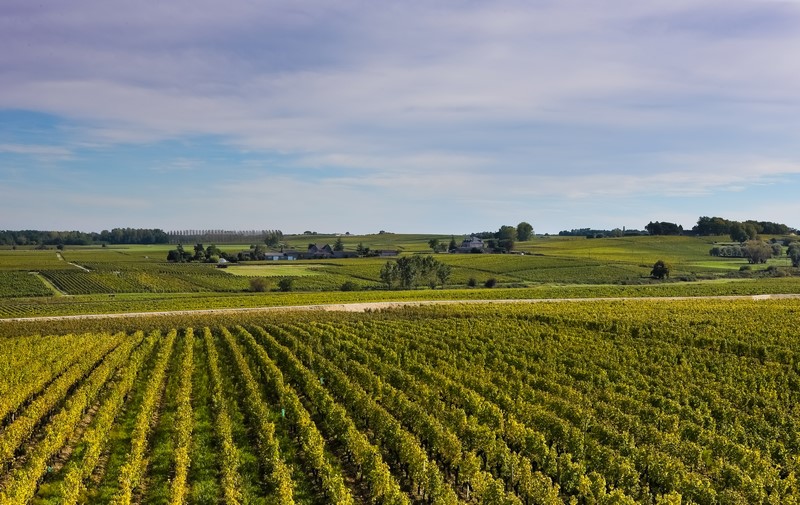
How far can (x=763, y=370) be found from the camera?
30547mm

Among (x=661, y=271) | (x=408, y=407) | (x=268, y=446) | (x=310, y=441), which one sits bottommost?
(x=268, y=446)

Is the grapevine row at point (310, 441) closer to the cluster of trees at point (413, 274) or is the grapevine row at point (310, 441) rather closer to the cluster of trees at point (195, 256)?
the cluster of trees at point (413, 274)

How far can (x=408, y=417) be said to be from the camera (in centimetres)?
2259

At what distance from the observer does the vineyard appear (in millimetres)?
17016

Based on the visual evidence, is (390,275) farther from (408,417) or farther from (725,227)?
(725,227)

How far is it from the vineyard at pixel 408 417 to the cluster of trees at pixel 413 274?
182 feet

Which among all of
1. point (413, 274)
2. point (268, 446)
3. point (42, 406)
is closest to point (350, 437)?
point (268, 446)

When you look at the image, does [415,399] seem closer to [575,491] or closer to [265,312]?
[575,491]

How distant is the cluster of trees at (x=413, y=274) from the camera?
98875mm

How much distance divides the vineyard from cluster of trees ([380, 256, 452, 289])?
5551 centimetres

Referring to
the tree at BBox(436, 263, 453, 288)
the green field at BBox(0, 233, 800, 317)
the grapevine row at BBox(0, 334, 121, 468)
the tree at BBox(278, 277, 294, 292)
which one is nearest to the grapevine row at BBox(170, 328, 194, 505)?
the grapevine row at BBox(0, 334, 121, 468)

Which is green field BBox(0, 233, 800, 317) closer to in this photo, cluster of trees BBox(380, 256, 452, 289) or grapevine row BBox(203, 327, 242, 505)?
cluster of trees BBox(380, 256, 452, 289)

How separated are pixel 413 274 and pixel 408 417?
76.5m

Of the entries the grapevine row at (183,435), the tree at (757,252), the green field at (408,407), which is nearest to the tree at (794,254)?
the tree at (757,252)
